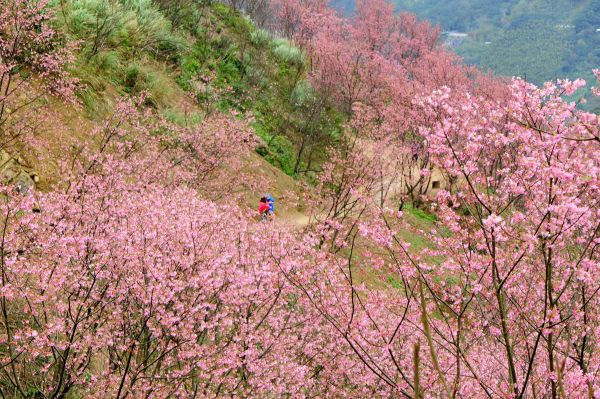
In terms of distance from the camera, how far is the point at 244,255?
7156 millimetres

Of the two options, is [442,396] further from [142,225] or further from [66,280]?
[66,280]

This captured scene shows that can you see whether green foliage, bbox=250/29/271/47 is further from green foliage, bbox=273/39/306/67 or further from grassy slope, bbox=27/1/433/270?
green foliage, bbox=273/39/306/67

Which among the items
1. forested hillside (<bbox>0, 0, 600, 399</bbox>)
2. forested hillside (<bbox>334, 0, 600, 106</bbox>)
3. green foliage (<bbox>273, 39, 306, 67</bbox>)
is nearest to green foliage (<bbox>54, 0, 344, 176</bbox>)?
green foliage (<bbox>273, 39, 306, 67</bbox>)

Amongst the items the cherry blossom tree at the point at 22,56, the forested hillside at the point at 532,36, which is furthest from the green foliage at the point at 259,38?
the forested hillside at the point at 532,36

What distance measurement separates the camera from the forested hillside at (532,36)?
7175 centimetres

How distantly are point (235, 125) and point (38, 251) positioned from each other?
11.5m

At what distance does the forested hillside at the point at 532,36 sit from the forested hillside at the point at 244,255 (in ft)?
191

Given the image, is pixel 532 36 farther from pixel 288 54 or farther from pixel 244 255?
pixel 244 255

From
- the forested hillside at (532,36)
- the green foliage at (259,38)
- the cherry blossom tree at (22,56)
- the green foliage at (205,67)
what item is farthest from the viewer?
the forested hillside at (532,36)

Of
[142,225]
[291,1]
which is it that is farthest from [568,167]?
[291,1]

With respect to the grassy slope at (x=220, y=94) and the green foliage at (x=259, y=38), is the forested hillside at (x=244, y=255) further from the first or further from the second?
the green foliage at (x=259, y=38)

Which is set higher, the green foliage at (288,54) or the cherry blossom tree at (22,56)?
the cherry blossom tree at (22,56)

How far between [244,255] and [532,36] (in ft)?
297

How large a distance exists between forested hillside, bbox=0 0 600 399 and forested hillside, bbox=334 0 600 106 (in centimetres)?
5820
